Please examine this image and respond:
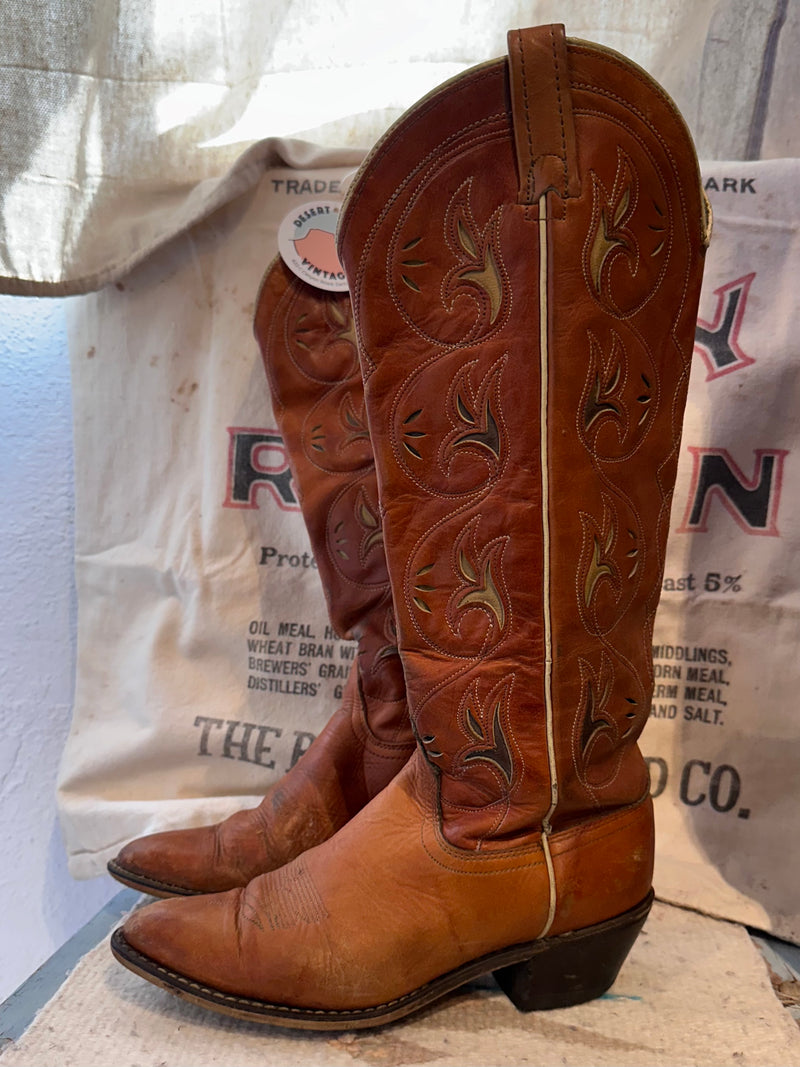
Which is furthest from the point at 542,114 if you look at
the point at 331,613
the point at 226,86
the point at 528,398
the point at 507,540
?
the point at 226,86

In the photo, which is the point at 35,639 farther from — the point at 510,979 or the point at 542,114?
the point at 542,114

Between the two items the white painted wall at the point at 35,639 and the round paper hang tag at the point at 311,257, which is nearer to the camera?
the round paper hang tag at the point at 311,257

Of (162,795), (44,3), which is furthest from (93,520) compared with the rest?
(44,3)

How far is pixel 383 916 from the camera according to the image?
824 mm

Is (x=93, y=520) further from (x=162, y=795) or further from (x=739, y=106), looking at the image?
(x=739, y=106)

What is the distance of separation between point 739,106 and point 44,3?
3.31 feet

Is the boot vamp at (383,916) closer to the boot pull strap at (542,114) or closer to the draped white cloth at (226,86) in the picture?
the boot pull strap at (542,114)

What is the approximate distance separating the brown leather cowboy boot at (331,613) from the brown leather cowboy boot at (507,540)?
186mm

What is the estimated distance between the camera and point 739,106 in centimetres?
124

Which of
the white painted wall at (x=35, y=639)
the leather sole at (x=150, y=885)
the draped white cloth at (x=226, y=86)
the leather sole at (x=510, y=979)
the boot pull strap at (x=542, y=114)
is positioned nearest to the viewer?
the boot pull strap at (x=542, y=114)

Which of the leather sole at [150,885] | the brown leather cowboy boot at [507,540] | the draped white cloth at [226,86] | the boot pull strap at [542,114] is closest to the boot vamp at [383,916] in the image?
the brown leather cowboy boot at [507,540]

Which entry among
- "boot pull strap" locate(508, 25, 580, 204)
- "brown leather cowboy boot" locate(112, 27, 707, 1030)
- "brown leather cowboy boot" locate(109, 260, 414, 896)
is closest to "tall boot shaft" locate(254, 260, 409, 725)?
"brown leather cowboy boot" locate(109, 260, 414, 896)

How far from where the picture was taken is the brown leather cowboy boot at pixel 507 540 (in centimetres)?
71

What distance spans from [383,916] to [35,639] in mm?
952
